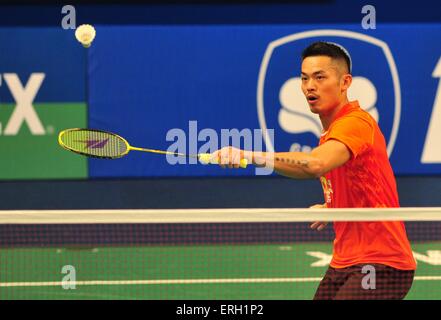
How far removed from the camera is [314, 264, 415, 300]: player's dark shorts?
4.79 meters

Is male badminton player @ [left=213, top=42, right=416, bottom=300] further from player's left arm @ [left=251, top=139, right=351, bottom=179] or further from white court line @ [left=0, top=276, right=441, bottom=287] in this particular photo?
white court line @ [left=0, top=276, right=441, bottom=287]

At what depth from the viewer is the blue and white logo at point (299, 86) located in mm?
9984

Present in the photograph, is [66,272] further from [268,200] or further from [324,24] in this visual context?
[324,24]

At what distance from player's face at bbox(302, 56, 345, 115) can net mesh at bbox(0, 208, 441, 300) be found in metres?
2.05

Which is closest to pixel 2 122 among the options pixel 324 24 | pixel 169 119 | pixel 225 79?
pixel 169 119

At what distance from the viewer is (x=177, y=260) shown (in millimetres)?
9211

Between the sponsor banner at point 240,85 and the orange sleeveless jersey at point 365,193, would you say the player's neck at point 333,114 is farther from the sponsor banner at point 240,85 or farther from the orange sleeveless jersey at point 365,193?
the sponsor banner at point 240,85

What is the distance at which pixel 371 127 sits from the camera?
4844 mm

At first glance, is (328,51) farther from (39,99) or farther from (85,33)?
(39,99)

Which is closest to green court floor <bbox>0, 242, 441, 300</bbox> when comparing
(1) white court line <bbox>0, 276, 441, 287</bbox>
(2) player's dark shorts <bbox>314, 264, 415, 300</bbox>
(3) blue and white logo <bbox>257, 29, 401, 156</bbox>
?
(1) white court line <bbox>0, 276, 441, 287</bbox>

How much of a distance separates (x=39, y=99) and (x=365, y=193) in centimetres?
565

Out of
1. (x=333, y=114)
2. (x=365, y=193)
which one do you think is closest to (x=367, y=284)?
(x=365, y=193)

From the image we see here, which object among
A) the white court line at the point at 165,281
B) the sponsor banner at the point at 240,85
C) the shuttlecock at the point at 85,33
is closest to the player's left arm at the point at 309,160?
the white court line at the point at 165,281

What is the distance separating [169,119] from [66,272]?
211cm
